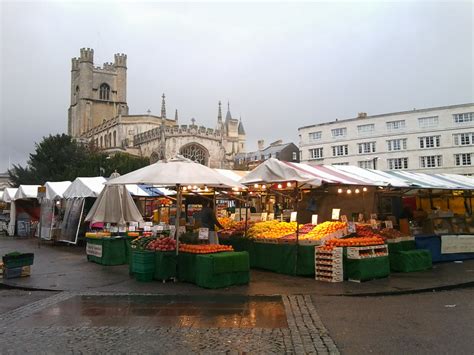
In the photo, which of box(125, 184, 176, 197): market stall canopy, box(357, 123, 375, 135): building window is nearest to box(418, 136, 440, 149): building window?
box(357, 123, 375, 135): building window

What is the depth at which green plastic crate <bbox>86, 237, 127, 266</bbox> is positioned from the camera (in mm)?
12516

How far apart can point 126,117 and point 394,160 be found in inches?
1922

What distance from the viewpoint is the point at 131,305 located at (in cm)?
754

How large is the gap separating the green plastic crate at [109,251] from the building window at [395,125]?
164ft

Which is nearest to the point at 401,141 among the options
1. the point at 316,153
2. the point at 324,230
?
the point at 316,153

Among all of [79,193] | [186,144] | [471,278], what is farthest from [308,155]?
[471,278]

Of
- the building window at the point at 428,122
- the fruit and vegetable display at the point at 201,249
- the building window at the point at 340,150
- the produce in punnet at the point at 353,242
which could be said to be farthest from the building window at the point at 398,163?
the fruit and vegetable display at the point at 201,249

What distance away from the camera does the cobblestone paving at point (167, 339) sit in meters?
5.06

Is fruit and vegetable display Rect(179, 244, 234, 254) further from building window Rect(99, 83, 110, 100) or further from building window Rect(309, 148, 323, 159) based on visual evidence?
building window Rect(99, 83, 110, 100)

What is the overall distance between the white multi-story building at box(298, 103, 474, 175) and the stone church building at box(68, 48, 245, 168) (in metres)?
15.2

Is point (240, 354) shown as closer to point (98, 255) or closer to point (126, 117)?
point (98, 255)

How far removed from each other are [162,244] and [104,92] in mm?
89589

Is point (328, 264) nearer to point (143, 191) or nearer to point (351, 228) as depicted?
point (351, 228)

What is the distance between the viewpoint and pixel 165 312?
696 centimetres
